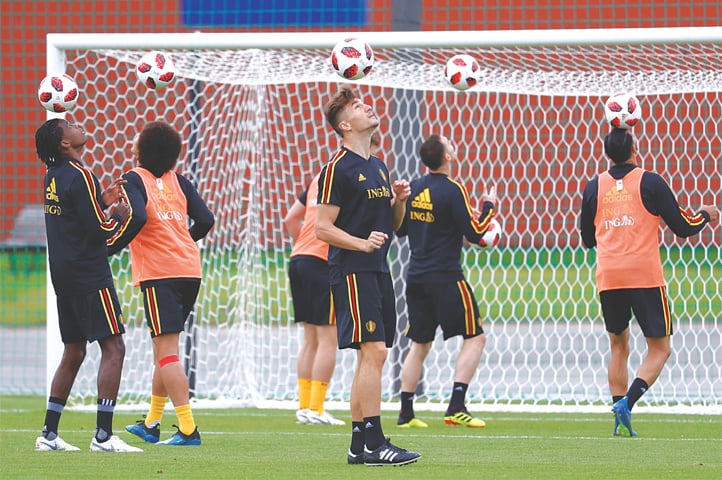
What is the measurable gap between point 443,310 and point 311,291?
979mm

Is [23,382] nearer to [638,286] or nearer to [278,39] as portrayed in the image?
[278,39]

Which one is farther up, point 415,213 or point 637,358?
point 415,213

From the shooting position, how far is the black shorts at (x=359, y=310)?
657 cm

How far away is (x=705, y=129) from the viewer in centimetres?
1036

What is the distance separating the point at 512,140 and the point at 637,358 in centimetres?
327

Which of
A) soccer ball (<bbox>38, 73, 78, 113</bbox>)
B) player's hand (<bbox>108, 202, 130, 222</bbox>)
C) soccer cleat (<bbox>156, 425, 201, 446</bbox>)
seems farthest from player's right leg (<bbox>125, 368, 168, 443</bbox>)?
soccer ball (<bbox>38, 73, 78, 113</bbox>)

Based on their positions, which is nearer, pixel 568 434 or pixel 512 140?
pixel 568 434

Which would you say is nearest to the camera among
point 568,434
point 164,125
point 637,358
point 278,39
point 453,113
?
point 164,125

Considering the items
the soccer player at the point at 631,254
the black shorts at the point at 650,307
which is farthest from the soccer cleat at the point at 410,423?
the black shorts at the point at 650,307

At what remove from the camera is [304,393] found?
920cm

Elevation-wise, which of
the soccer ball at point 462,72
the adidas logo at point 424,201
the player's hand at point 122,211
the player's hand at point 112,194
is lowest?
the player's hand at point 122,211

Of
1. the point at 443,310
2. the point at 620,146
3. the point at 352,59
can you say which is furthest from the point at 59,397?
the point at 620,146

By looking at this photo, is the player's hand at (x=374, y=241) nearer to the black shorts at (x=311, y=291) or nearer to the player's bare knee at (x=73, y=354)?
the player's bare knee at (x=73, y=354)

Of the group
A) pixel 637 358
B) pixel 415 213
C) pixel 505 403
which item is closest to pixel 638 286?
pixel 415 213
